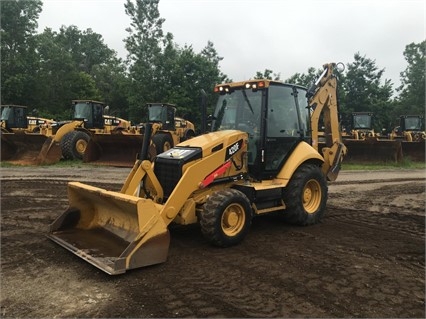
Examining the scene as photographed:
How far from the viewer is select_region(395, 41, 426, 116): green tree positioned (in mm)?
46719

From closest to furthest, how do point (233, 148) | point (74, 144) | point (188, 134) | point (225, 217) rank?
1. point (225, 217)
2. point (233, 148)
3. point (74, 144)
4. point (188, 134)

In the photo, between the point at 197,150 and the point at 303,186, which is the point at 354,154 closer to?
Answer: the point at 303,186

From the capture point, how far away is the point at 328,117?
7.99 meters

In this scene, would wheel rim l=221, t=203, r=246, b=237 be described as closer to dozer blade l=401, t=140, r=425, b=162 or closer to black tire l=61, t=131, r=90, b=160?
black tire l=61, t=131, r=90, b=160

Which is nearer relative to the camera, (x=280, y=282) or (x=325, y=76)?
(x=280, y=282)

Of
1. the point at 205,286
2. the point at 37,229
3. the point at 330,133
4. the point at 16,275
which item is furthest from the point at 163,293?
the point at 330,133

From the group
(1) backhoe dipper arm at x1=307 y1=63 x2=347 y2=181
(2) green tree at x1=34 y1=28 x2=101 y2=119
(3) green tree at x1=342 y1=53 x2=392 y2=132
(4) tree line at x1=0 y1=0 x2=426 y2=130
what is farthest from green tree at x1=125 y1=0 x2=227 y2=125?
(1) backhoe dipper arm at x1=307 y1=63 x2=347 y2=181

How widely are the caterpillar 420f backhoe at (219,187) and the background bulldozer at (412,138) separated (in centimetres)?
1472

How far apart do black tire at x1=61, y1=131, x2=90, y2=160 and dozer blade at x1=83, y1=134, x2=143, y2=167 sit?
95cm

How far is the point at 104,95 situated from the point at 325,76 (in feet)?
132

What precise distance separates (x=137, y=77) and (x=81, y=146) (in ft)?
65.3

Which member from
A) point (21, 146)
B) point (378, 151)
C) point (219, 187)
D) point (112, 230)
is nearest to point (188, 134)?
point (21, 146)

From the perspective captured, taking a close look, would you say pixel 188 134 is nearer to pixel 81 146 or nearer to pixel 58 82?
pixel 81 146

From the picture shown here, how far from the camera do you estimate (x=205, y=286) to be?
4113mm
